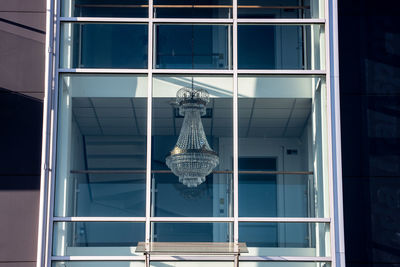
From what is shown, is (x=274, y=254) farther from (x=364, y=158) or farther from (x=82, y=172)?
(x=82, y=172)

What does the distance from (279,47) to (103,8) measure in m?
2.58

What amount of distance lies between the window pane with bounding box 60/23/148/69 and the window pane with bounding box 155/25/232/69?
256 millimetres

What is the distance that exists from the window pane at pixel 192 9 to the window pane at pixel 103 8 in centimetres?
22

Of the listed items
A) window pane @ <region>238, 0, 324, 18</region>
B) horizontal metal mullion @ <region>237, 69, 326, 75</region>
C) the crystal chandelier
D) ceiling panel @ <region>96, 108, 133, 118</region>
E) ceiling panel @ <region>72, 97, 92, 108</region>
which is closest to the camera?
the crystal chandelier

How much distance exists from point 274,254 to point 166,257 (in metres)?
1.41

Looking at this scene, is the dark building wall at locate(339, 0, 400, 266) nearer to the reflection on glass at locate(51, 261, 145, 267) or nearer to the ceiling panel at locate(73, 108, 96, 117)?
the reflection on glass at locate(51, 261, 145, 267)

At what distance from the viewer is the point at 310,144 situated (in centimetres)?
976

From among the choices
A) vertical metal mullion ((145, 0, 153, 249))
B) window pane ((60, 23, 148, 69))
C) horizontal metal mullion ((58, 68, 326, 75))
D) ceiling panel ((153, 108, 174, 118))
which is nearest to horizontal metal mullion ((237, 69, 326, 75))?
horizontal metal mullion ((58, 68, 326, 75))

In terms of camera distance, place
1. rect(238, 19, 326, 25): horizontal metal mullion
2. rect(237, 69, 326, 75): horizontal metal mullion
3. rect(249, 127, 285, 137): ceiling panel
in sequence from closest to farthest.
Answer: rect(249, 127, 285, 137): ceiling panel → rect(237, 69, 326, 75): horizontal metal mullion → rect(238, 19, 326, 25): horizontal metal mullion

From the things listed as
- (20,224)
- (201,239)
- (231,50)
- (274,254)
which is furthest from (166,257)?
A: (231,50)

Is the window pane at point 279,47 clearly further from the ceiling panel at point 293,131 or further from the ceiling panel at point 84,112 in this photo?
the ceiling panel at point 84,112

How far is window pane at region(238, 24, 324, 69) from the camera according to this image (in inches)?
398

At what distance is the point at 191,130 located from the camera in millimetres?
9812

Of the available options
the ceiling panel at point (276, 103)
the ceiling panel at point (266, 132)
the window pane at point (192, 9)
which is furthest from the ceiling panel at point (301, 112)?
the window pane at point (192, 9)
